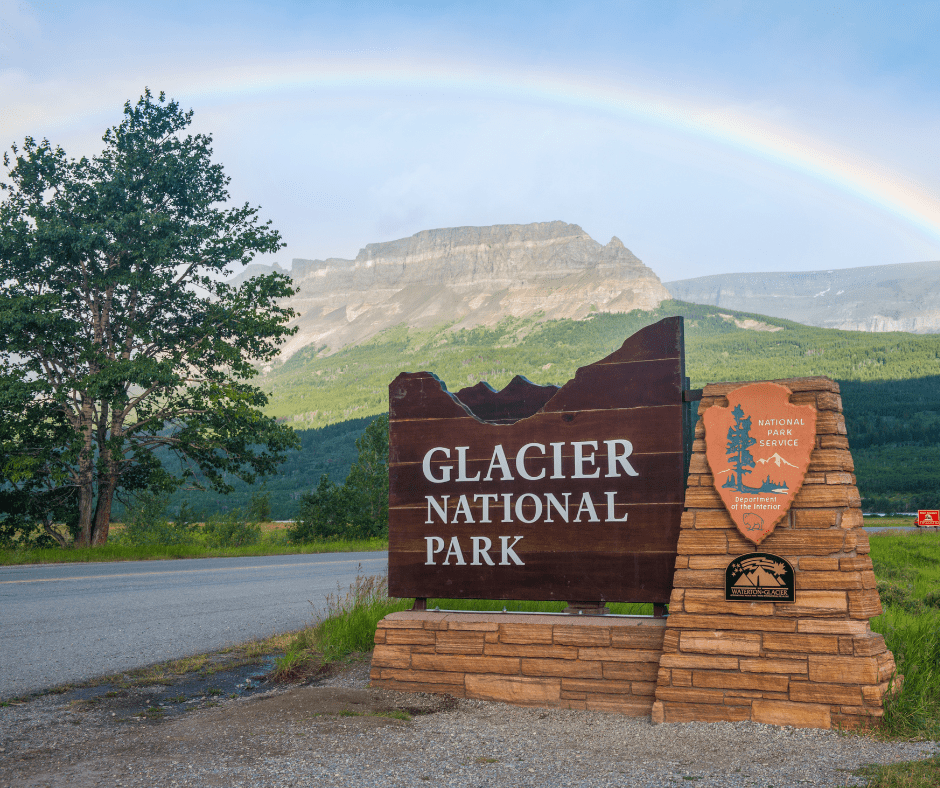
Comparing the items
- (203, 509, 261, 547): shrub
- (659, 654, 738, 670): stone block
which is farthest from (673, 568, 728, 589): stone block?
(203, 509, 261, 547): shrub

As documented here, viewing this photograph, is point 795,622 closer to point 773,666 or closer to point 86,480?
point 773,666

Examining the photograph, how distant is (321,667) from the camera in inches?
234

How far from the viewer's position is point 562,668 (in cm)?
471

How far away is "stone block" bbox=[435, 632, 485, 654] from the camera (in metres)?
4.98

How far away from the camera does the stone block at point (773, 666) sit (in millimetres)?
4043

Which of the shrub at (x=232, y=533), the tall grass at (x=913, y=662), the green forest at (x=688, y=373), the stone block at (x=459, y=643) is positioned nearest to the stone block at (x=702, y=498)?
the tall grass at (x=913, y=662)

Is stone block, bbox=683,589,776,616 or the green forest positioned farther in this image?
the green forest

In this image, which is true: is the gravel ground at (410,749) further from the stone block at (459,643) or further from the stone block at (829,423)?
the stone block at (829,423)

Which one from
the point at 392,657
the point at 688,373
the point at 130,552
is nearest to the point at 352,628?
the point at 392,657

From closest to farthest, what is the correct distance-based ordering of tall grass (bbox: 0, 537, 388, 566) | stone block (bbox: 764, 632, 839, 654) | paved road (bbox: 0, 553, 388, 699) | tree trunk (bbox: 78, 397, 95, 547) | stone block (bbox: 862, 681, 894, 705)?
stone block (bbox: 862, 681, 894, 705) → stone block (bbox: 764, 632, 839, 654) → paved road (bbox: 0, 553, 388, 699) → tall grass (bbox: 0, 537, 388, 566) → tree trunk (bbox: 78, 397, 95, 547)

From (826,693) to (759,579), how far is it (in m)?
0.61

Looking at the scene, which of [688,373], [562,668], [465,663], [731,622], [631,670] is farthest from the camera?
[688,373]

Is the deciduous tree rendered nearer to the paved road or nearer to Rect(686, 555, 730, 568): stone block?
the paved road

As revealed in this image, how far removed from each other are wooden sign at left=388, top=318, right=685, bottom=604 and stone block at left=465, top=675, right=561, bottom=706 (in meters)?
0.50
